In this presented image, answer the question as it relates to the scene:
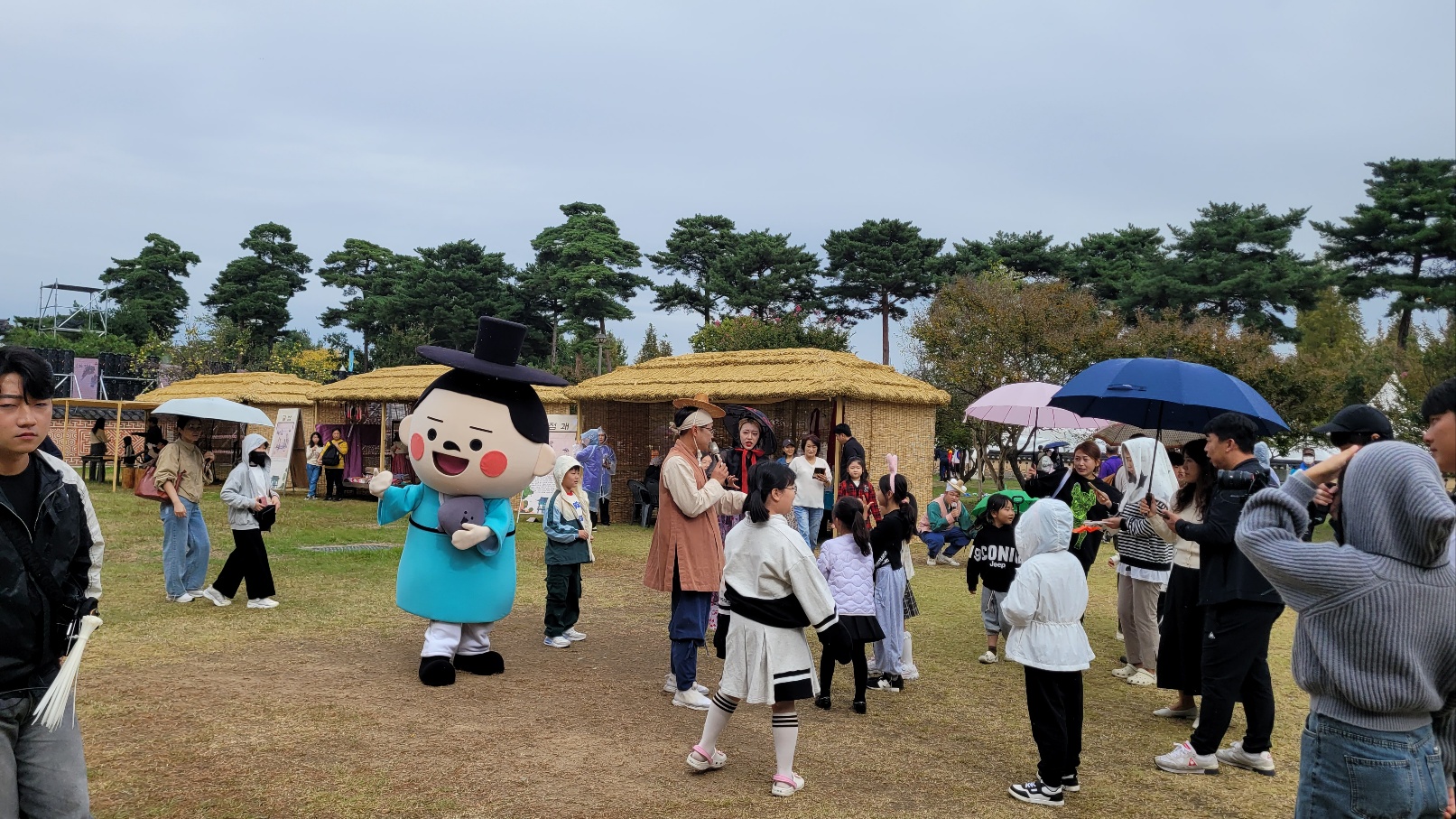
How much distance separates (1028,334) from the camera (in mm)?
22688

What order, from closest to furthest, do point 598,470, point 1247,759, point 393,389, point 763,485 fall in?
1. point 763,485
2. point 1247,759
3. point 598,470
4. point 393,389

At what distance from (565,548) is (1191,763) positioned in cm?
461

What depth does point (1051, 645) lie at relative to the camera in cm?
466

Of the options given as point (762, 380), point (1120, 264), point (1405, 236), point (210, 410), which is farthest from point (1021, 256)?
point (210, 410)

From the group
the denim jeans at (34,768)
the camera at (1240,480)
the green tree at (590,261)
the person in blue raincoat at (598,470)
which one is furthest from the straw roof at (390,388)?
the green tree at (590,261)

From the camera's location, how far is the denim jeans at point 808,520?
37.9 feet

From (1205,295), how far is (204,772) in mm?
36722

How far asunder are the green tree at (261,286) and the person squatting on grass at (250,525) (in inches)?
1845

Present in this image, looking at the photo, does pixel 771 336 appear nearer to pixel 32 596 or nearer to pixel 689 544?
pixel 689 544

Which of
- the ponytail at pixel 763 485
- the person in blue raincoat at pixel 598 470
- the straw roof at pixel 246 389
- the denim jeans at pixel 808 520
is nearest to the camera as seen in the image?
the ponytail at pixel 763 485

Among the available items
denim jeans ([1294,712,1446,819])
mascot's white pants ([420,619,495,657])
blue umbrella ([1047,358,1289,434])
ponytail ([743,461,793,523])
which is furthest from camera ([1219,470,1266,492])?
A: mascot's white pants ([420,619,495,657])

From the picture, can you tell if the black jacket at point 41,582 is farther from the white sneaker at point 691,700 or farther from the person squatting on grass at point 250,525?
the person squatting on grass at point 250,525

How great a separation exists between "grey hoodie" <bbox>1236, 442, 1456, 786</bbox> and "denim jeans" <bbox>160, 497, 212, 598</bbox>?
9.09 metres

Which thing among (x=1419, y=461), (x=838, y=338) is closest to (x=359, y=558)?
(x=1419, y=461)
